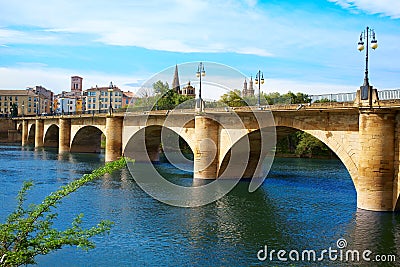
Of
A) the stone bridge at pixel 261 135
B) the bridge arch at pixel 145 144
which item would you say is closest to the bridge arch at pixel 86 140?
the stone bridge at pixel 261 135

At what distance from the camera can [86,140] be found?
7138 centimetres

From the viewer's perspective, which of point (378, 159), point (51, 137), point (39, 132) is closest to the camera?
point (378, 159)

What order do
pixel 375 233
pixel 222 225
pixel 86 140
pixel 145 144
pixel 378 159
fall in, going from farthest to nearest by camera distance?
pixel 86 140 → pixel 145 144 → pixel 378 159 → pixel 222 225 → pixel 375 233

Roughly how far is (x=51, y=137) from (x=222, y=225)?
2693 inches

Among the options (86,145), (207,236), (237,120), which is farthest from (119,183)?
(86,145)

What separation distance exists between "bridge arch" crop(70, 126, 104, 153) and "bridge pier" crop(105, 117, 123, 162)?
13646mm

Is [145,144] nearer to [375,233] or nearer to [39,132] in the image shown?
[39,132]

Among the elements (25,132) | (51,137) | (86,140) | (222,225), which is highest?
(25,132)

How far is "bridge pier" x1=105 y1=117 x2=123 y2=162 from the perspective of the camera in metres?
54.3

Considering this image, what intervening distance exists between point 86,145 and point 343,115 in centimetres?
5251

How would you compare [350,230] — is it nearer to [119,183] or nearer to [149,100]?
[119,183]

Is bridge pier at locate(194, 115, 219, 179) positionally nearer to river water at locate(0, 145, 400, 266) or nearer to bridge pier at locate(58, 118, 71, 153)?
river water at locate(0, 145, 400, 266)

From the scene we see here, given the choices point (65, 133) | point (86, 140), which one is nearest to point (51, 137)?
point (65, 133)

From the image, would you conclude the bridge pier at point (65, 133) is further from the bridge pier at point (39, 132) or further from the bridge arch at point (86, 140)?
the bridge pier at point (39, 132)
